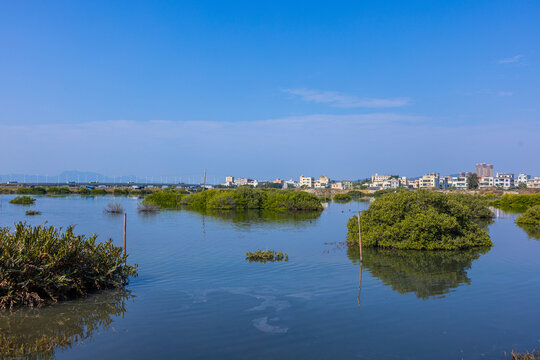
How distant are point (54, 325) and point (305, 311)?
17.7ft

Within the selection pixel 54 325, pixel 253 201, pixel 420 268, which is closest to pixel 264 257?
pixel 420 268

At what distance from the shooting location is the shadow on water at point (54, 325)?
749 centimetres

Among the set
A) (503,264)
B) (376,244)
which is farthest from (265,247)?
(503,264)

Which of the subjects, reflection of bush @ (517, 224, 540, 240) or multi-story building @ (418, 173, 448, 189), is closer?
reflection of bush @ (517, 224, 540, 240)

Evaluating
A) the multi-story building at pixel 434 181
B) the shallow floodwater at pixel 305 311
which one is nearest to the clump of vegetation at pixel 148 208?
the shallow floodwater at pixel 305 311

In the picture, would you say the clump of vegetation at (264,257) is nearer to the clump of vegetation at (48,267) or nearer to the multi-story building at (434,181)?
the clump of vegetation at (48,267)

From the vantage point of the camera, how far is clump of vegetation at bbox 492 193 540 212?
48.4 metres

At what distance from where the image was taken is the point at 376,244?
19.8m

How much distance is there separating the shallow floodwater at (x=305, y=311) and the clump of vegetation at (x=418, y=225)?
1626 mm

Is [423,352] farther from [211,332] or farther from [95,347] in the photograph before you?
[95,347]

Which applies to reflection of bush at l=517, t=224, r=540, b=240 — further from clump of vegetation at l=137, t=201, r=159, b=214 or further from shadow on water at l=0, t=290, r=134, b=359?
clump of vegetation at l=137, t=201, r=159, b=214

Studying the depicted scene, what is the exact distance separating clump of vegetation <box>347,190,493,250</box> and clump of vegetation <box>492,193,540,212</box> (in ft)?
110

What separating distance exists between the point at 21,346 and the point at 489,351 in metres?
8.43

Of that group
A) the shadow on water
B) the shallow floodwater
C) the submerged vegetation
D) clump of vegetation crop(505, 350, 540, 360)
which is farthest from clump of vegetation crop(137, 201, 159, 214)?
clump of vegetation crop(505, 350, 540, 360)
